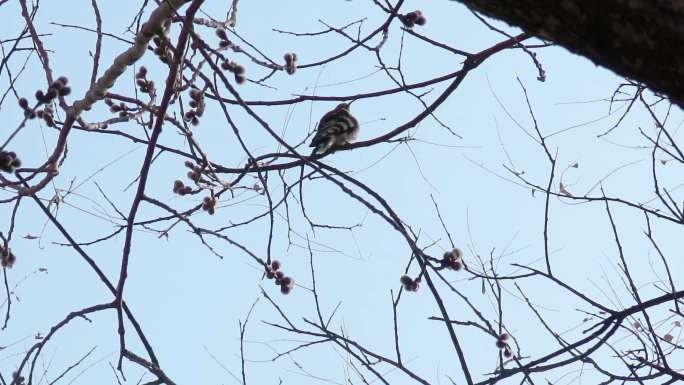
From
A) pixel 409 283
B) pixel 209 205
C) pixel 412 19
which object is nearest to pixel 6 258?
pixel 209 205

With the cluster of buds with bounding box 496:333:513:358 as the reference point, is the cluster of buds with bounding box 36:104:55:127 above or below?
above

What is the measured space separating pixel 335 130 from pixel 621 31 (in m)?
5.14

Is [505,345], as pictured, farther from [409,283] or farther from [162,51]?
[162,51]

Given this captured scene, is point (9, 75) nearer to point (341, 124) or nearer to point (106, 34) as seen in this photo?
point (106, 34)

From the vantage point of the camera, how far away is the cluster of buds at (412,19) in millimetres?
3534

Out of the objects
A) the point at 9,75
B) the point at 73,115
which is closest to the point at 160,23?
the point at 73,115

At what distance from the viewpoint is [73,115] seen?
2812 millimetres

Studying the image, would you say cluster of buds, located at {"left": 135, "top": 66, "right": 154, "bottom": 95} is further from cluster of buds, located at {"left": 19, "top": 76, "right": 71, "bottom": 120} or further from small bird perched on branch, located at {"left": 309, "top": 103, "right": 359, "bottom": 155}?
small bird perched on branch, located at {"left": 309, "top": 103, "right": 359, "bottom": 155}

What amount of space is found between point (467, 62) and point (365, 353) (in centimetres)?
130

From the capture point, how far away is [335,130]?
6316 mm

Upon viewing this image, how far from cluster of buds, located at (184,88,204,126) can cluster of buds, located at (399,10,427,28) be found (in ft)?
3.19

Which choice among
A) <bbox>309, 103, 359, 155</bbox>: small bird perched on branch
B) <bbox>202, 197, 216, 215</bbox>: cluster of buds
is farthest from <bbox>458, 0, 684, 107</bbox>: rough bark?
<bbox>309, 103, 359, 155</bbox>: small bird perched on branch

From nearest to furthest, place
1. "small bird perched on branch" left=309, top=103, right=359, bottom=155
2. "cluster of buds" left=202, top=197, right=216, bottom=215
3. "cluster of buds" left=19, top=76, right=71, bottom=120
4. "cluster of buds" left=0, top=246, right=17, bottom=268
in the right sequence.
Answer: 1. "cluster of buds" left=19, top=76, right=71, bottom=120
2. "cluster of buds" left=0, top=246, right=17, bottom=268
3. "cluster of buds" left=202, top=197, right=216, bottom=215
4. "small bird perched on branch" left=309, top=103, right=359, bottom=155

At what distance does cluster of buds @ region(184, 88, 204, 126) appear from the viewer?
3.56 meters
